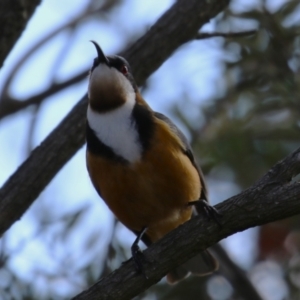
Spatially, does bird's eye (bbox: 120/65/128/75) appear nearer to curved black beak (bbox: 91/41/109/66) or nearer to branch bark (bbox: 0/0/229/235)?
curved black beak (bbox: 91/41/109/66)

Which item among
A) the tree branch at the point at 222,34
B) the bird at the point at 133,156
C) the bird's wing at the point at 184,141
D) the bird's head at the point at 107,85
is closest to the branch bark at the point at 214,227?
the bird at the point at 133,156

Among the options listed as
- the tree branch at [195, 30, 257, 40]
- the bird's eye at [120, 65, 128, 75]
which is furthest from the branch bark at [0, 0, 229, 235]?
the bird's eye at [120, 65, 128, 75]

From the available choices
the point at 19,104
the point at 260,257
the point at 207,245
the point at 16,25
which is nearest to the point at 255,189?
the point at 207,245

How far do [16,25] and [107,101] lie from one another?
93cm

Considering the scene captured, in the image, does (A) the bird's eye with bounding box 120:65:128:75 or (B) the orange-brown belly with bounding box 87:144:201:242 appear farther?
(A) the bird's eye with bounding box 120:65:128:75

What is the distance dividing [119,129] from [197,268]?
1510 millimetres

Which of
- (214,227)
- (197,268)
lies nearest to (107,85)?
(214,227)

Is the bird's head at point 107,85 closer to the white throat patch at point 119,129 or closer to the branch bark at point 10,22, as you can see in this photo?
the white throat patch at point 119,129

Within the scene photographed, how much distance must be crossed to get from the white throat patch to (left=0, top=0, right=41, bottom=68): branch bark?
80 centimetres

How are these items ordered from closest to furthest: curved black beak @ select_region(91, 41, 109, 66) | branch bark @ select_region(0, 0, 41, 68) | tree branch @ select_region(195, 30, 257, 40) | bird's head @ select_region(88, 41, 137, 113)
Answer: curved black beak @ select_region(91, 41, 109, 66)
bird's head @ select_region(88, 41, 137, 113)
branch bark @ select_region(0, 0, 41, 68)
tree branch @ select_region(195, 30, 257, 40)

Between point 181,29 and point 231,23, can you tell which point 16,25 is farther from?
point 231,23

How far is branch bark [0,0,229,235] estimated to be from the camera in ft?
16.7

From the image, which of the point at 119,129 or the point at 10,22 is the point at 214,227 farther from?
the point at 10,22

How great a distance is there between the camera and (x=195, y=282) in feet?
22.2
